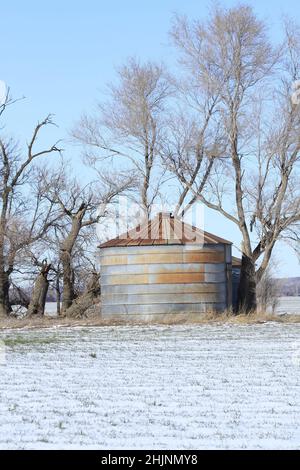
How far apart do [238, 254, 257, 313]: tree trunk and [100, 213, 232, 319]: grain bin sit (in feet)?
14.5

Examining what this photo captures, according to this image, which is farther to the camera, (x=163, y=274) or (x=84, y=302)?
(x=84, y=302)

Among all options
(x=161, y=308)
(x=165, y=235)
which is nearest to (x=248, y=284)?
(x=165, y=235)

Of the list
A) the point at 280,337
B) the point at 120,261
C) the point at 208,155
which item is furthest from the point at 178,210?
the point at 280,337

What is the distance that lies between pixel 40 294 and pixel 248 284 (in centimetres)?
830

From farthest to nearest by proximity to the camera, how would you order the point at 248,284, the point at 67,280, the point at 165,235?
the point at 67,280
the point at 248,284
the point at 165,235

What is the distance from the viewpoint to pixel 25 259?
3828 centimetres

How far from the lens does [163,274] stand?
102ft

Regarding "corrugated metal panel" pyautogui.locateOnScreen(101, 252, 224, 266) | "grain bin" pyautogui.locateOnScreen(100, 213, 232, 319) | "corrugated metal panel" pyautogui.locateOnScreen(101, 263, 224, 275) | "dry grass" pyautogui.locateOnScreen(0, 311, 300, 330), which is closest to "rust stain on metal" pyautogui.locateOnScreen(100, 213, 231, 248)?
"grain bin" pyautogui.locateOnScreen(100, 213, 232, 319)

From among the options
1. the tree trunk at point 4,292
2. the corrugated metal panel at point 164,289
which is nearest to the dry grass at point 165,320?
the corrugated metal panel at point 164,289

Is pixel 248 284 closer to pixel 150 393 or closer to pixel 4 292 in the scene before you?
pixel 4 292

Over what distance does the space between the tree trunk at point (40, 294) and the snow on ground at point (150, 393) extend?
14.8m

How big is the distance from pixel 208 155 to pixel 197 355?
21.0m

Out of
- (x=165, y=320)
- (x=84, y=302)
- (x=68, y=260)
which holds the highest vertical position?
(x=68, y=260)

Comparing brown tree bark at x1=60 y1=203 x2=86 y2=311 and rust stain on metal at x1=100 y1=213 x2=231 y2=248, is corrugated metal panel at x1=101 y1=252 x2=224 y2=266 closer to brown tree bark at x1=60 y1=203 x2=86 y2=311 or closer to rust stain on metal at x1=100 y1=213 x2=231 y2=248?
rust stain on metal at x1=100 y1=213 x2=231 y2=248
